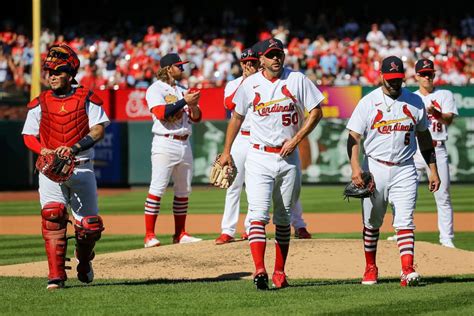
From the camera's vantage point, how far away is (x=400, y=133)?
8711 millimetres

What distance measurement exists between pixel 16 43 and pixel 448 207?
21.1m

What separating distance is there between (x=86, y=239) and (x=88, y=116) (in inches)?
39.6

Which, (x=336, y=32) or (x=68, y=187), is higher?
(x=336, y=32)

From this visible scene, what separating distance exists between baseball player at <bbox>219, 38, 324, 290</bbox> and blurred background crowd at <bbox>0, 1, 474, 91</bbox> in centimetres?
1742

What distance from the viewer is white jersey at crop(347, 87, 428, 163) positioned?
8703mm

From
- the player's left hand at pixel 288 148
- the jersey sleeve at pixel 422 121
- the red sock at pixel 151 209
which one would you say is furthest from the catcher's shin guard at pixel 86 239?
the red sock at pixel 151 209

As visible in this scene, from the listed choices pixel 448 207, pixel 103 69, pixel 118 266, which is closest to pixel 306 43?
pixel 103 69

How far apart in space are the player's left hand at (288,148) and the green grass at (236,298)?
1084mm

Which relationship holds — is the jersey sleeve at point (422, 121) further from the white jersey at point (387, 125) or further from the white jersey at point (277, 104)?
the white jersey at point (277, 104)

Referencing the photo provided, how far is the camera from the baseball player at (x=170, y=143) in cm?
1196

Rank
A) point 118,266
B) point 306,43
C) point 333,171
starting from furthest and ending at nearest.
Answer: point 306,43, point 333,171, point 118,266

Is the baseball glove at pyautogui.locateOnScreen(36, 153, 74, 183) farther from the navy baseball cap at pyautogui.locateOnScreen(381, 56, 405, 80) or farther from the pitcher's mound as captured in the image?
the navy baseball cap at pyautogui.locateOnScreen(381, 56, 405, 80)

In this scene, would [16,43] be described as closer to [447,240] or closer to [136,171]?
[136,171]

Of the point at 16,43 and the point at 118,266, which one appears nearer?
the point at 118,266
